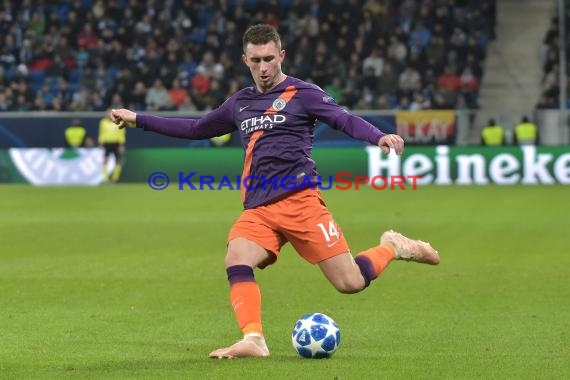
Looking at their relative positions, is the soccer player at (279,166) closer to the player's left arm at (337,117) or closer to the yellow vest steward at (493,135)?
the player's left arm at (337,117)

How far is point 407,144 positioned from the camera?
30922mm

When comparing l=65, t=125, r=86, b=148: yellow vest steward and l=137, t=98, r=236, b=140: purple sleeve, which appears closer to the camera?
l=137, t=98, r=236, b=140: purple sleeve

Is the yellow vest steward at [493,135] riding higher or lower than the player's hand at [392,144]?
lower

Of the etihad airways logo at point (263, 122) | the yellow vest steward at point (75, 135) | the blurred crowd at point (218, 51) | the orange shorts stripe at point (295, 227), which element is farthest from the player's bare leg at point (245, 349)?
the blurred crowd at point (218, 51)

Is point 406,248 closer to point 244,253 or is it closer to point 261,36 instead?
point 244,253

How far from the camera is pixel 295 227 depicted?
26.3ft

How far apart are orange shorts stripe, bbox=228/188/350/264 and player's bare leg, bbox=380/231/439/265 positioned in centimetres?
96

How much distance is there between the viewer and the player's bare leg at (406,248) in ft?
29.5

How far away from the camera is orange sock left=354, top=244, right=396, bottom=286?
837 cm

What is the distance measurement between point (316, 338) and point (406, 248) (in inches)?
61.4

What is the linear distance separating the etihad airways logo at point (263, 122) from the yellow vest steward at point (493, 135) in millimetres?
22909

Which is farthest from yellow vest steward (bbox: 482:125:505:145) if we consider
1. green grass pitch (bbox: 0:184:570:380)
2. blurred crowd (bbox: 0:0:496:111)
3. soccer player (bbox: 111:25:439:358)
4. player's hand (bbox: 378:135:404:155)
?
player's hand (bbox: 378:135:404:155)

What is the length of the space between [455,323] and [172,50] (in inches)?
1038

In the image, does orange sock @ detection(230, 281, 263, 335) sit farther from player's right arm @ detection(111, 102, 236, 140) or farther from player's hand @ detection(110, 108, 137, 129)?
player's hand @ detection(110, 108, 137, 129)
